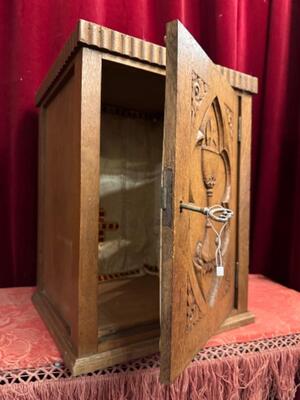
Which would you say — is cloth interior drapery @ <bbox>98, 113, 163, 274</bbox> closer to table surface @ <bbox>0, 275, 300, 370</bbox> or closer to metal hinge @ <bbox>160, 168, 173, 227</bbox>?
table surface @ <bbox>0, 275, 300, 370</bbox>

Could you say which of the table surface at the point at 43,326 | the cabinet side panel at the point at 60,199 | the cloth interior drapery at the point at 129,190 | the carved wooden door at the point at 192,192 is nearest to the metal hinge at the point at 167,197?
the carved wooden door at the point at 192,192

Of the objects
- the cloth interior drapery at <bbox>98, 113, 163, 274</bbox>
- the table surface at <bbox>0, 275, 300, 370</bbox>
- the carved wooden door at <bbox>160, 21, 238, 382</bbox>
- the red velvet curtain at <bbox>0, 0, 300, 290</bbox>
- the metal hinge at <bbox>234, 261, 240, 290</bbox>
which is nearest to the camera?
the carved wooden door at <bbox>160, 21, 238, 382</bbox>

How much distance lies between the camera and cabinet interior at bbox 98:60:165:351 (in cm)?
114

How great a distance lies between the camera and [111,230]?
1.25 meters

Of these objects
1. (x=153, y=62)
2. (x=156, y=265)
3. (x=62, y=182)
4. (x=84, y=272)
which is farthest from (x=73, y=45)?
(x=156, y=265)

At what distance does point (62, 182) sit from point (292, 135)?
3.06ft

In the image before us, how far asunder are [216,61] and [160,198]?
0.78m

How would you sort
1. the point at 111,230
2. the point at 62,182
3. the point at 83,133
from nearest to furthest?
the point at 83,133, the point at 62,182, the point at 111,230

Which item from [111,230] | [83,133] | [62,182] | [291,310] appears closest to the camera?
[83,133]

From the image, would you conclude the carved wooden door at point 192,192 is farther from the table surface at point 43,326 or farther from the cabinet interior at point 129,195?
the cabinet interior at point 129,195

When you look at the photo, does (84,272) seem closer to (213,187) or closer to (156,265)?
(213,187)

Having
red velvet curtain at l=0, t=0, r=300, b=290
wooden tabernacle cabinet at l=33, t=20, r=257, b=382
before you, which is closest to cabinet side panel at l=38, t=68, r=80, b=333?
wooden tabernacle cabinet at l=33, t=20, r=257, b=382

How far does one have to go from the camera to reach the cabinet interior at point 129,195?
3.74 ft

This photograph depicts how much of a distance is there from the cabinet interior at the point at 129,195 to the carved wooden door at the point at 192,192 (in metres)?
0.32
